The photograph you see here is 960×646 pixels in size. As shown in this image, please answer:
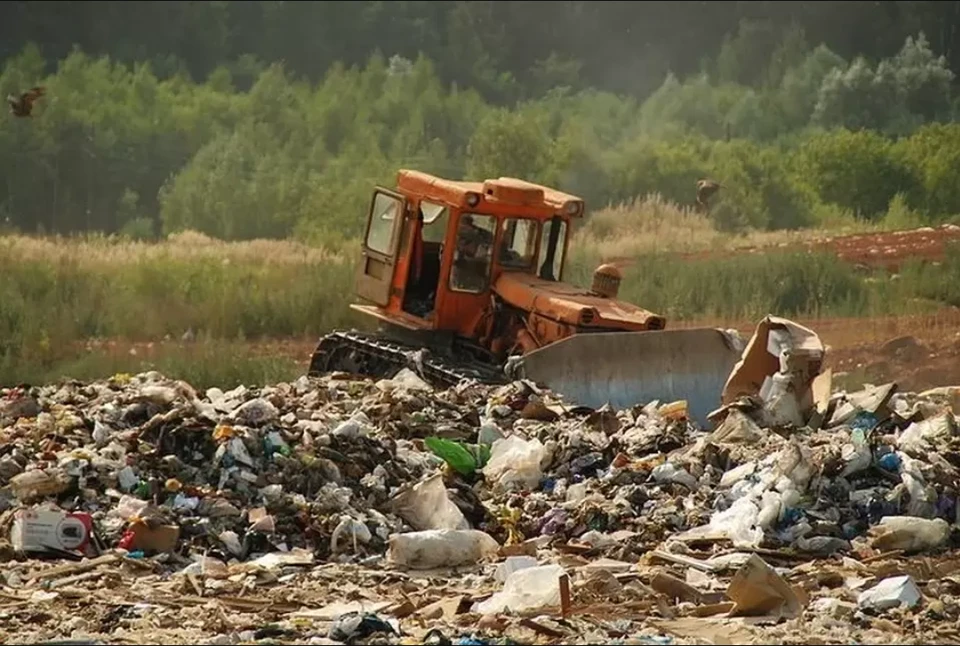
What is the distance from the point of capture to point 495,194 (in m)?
15.8

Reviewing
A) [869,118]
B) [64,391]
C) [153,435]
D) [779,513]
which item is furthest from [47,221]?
[779,513]

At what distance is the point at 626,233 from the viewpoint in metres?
27.9

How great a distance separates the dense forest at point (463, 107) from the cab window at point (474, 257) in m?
8.34

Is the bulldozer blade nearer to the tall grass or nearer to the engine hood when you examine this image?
the engine hood

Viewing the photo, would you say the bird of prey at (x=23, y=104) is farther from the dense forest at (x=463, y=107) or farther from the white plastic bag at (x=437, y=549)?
the white plastic bag at (x=437, y=549)

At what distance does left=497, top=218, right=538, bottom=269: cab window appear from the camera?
16125 mm

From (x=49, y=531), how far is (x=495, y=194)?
588cm

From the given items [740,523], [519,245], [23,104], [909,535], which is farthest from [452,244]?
[23,104]

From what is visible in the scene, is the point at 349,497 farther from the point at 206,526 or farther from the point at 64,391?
the point at 64,391

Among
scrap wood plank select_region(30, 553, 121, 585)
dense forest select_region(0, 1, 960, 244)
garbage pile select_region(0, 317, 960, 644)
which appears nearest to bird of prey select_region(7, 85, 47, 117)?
dense forest select_region(0, 1, 960, 244)

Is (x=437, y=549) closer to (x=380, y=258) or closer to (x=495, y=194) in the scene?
(x=495, y=194)

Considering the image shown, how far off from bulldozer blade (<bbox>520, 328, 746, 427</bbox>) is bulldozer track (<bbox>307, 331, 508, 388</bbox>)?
62 cm

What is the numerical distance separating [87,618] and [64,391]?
213 inches

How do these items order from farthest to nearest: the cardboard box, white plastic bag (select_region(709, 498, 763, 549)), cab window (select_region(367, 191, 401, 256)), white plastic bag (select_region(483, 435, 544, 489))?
1. cab window (select_region(367, 191, 401, 256))
2. white plastic bag (select_region(483, 435, 544, 489))
3. white plastic bag (select_region(709, 498, 763, 549))
4. the cardboard box
